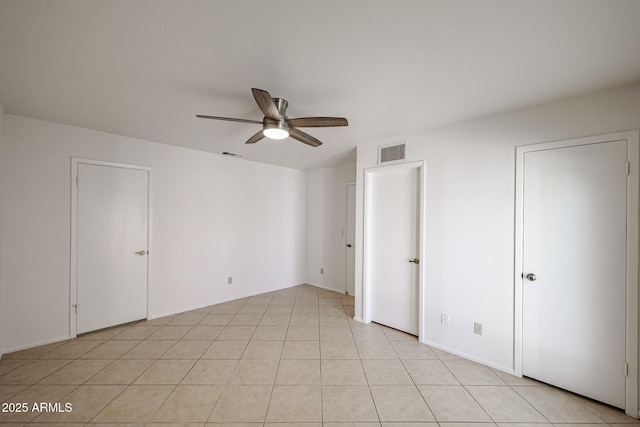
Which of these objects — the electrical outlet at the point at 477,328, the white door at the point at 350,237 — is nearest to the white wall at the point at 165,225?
the white door at the point at 350,237

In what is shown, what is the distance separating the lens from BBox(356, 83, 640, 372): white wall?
2.04m

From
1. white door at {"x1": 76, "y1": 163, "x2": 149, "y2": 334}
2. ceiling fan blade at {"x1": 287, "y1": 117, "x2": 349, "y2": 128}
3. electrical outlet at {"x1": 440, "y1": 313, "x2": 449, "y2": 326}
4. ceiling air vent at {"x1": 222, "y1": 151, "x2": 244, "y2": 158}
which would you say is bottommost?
electrical outlet at {"x1": 440, "y1": 313, "x2": 449, "y2": 326}

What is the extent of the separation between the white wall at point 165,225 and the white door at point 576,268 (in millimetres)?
3783

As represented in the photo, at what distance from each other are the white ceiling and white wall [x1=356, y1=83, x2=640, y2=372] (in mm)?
201

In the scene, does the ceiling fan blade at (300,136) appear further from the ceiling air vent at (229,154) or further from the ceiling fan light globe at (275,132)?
the ceiling air vent at (229,154)

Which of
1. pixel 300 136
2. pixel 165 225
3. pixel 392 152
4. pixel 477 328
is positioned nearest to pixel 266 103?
pixel 300 136

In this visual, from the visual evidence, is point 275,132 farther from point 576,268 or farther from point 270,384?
point 576,268

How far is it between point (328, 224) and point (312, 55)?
11.7ft

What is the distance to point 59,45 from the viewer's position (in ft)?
4.67

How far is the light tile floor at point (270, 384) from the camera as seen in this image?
1.69 m

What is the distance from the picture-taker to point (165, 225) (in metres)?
3.43

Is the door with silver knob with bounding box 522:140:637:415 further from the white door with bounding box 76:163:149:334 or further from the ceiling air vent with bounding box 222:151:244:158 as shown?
the white door with bounding box 76:163:149:334

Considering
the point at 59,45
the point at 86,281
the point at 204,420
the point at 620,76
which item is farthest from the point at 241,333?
the point at 620,76

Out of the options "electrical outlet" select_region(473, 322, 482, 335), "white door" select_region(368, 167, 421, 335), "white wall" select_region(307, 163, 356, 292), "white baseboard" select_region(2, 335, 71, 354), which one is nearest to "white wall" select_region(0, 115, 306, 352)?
"white baseboard" select_region(2, 335, 71, 354)
